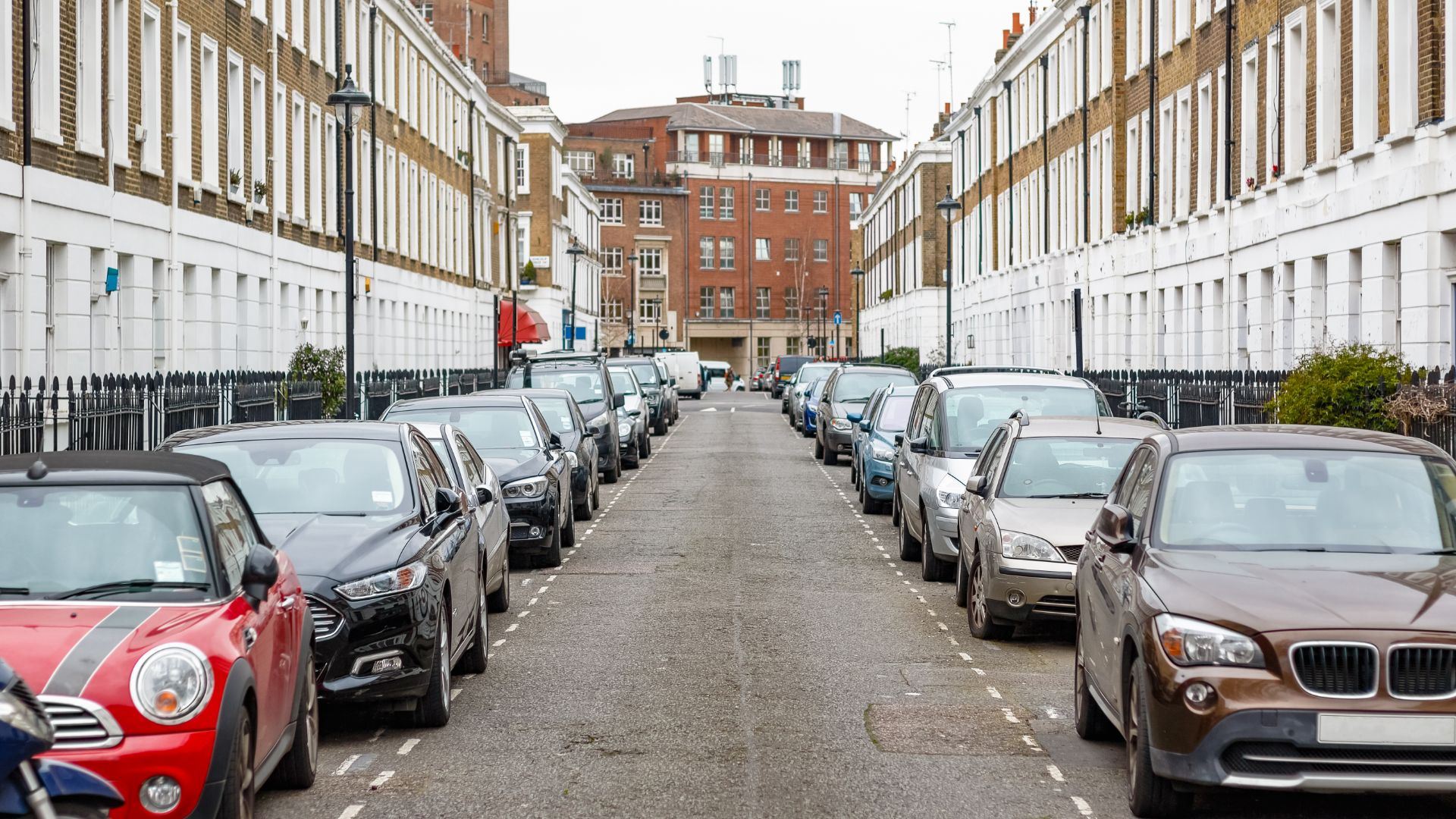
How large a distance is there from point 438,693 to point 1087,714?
3.26 metres

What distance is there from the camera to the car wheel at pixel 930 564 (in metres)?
15.7

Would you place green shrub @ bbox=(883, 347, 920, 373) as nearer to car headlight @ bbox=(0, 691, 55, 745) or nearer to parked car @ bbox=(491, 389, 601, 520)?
parked car @ bbox=(491, 389, 601, 520)

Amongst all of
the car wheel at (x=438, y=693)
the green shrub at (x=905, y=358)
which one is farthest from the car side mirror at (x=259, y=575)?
the green shrub at (x=905, y=358)

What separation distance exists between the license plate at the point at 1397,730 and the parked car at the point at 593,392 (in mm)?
21392

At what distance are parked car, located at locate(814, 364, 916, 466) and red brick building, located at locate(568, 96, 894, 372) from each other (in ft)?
313

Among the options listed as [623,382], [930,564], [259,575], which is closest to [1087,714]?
[259,575]

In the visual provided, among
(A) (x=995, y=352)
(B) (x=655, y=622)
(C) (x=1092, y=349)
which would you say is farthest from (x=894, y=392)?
(A) (x=995, y=352)

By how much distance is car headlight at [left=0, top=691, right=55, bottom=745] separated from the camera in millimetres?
4441

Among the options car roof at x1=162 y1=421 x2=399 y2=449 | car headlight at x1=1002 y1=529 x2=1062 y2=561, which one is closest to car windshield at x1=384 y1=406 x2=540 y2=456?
car roof at x1=162 y1=421 x2=399 y2=449

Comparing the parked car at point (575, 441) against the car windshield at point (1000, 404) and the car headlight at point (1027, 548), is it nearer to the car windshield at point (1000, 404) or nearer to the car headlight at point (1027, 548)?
the car windshield at point (1000, 404)

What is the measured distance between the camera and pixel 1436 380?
663 inches

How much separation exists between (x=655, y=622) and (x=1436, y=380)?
8.21m

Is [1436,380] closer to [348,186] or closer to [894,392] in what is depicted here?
[894,392]

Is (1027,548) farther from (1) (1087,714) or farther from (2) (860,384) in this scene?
(2) (860,384)
